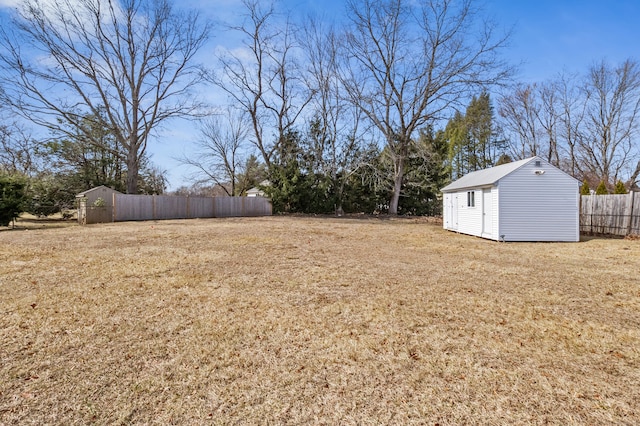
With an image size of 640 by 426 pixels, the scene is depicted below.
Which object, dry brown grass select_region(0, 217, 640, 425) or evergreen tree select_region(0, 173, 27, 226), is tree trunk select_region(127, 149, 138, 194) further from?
dry brown grass select_region(0, 217, 640, 425)

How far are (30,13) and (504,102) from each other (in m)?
31.7

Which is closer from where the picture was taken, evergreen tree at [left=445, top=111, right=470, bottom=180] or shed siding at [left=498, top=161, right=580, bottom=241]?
shed siding at [left=498, top=161, right=580, bottom=241]

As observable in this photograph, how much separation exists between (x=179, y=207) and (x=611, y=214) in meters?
20.9

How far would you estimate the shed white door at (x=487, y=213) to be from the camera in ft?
35.4

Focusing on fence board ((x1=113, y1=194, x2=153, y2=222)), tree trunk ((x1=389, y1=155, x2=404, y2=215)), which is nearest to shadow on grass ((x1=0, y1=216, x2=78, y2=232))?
fence board ((x1=113, y1=194, x2=153, y2=222))

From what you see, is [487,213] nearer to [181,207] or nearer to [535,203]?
[535,203]

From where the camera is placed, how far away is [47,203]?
62.3ft

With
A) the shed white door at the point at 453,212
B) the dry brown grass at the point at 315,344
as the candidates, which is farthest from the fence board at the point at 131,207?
the shed white door at the point at 453,212

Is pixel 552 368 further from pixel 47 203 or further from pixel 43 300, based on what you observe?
pixel 47 203

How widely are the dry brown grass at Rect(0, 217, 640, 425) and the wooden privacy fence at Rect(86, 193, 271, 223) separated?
11.9 m

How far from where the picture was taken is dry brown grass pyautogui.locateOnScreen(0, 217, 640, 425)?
7.00 feet

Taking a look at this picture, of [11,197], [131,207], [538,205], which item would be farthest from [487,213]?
[11,197]

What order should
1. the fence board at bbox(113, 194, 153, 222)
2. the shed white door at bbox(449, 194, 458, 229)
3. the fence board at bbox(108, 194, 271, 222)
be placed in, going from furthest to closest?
the fence board at bbox(108, 194, 271, 222) → the fence board at bbox(113, 194, 153, 222) → the shed white door at bbox(449, 194, 458, 229)

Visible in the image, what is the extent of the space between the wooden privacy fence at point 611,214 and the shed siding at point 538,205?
2.49 metres
